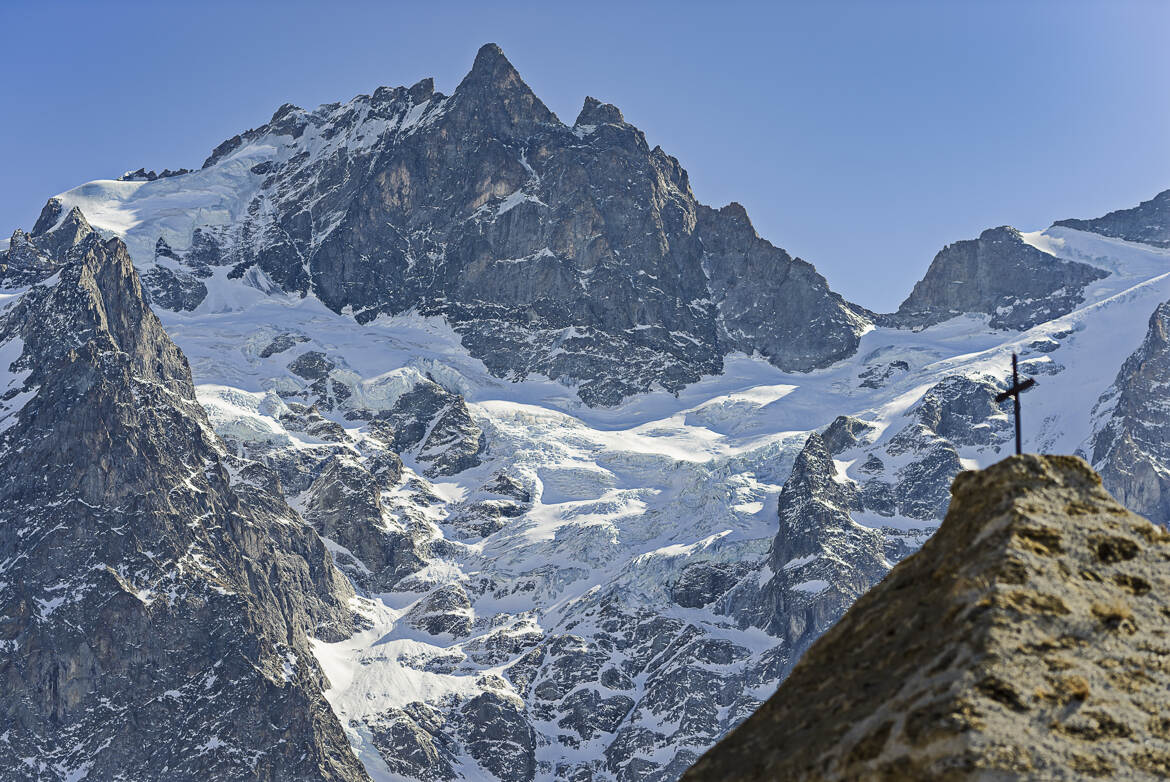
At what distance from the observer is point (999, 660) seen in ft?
45.5

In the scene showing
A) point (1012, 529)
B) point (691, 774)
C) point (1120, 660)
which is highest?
point (1012, 529)

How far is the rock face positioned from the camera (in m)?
13.4

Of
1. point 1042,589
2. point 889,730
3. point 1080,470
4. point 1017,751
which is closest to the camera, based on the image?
point 1017,751

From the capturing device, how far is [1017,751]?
13016mm

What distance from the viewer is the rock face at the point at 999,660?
44.0 feet

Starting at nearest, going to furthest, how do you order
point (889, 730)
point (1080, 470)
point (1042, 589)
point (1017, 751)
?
point (1017, 751)
point (889, 730)
point (1042, 589)
point (1080, 470)

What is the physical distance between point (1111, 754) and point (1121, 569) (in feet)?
8.52

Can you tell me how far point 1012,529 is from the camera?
15.4 meters

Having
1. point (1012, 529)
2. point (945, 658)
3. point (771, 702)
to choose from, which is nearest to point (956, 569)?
point (1012, 529)

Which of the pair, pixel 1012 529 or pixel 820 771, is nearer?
pixel 820 771

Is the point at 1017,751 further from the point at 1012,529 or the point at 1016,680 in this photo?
the point at 1012,529

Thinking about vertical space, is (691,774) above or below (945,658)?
below

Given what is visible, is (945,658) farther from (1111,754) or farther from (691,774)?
(691,774)

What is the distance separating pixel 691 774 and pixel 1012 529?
4059 millimetres
